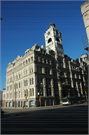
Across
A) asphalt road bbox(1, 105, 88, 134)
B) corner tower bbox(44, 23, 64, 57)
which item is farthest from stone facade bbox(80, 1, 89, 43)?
corner tower bbox(44, 23, 64, 57)

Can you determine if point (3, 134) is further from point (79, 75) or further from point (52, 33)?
point (79, 75)

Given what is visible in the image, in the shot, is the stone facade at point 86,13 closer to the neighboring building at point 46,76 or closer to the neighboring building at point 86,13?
the neighboring building at point 86,13

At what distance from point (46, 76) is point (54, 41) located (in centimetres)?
2019

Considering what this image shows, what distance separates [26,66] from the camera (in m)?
46.1

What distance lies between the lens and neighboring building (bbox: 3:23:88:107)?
41.2m

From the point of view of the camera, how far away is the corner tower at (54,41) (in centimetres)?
5399

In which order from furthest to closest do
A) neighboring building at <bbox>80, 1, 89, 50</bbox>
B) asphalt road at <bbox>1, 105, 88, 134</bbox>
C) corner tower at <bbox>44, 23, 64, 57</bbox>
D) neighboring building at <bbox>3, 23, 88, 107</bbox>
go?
corner tower at <bbox>44, 23, 64, 57</bbox>, neighboring building at <bbox>3, 23, 88, 107</bbox>, neighboring building at <bbox>80, 1, 89, 50</bbox>, asphalt road at <bbox>1, 105, 88, 134</bbox>

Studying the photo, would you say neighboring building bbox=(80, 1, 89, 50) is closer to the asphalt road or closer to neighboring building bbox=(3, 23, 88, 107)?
the asphalt road

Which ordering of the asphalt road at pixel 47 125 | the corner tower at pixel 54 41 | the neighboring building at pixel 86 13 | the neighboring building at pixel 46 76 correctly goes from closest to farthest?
the asphalt road at pixel 47 125 → the neighboring building at pixel 86 13 → the neighboring building at pixel 46 76 → the corner tower at pixel 54 41

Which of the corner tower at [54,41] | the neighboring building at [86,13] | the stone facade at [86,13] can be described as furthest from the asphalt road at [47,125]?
the corner tower at [54,41]

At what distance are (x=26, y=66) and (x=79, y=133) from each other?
40.9m

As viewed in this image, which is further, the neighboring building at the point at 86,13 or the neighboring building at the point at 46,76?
the neighboring building at the point at 46,76

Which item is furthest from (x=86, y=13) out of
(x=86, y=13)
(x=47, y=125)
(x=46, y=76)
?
(x=46, y=76)

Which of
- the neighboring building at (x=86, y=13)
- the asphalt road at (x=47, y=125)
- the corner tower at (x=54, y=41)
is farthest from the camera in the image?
the corner tower at (x=54, y=41)
